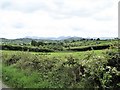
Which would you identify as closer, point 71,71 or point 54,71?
point 71,71

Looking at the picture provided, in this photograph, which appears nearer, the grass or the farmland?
the farmland

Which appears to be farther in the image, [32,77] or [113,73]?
[32,77]

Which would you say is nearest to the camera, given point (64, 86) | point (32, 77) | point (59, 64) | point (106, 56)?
Result: point (106, 56)

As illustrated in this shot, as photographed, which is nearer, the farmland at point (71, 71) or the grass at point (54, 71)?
the farmland at point (71, 71)

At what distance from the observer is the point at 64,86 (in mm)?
12430

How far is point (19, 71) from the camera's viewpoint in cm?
1714

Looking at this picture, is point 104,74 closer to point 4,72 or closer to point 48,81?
point 48,81

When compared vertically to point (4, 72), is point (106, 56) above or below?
above

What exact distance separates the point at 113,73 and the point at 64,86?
2398mm

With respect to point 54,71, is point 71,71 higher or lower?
higher

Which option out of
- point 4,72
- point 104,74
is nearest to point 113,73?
point 104,74

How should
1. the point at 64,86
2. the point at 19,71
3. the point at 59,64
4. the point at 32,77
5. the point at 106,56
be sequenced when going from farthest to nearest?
the point at 19,71
the point at 32,77
the point at 59,64
the point at 64,86
the point at 106,56

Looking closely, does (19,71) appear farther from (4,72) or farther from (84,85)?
(84,85)

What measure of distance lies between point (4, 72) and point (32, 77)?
4300 millimetres
